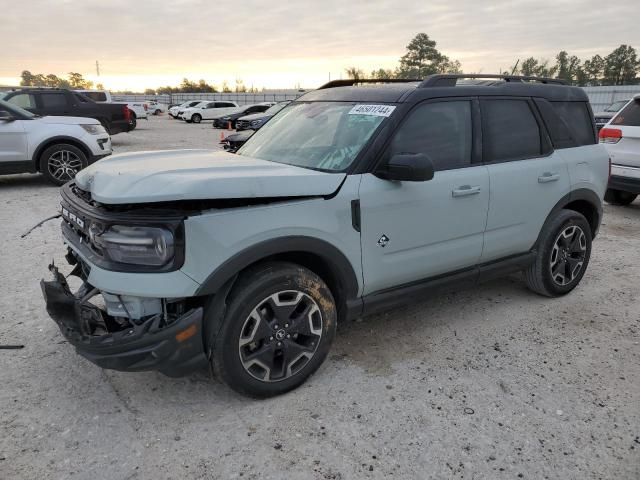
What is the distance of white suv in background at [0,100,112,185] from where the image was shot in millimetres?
8516

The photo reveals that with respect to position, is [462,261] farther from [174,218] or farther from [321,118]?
[174,218]

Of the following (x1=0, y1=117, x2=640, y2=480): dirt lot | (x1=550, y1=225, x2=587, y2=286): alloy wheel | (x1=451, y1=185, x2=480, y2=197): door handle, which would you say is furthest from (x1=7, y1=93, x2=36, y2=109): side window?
(x1=550, y1=225, x2=587, y2=286): alloy wheel

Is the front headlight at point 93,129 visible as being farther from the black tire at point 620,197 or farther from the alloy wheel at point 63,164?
the black tire at point 620,197

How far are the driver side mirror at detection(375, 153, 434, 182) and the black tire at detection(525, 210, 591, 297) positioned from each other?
175 cm

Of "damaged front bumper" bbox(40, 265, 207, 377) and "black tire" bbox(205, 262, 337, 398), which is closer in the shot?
"damaged front bumper" bbox(40, 265, 207, 377)

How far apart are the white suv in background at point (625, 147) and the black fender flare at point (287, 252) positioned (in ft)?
19.2

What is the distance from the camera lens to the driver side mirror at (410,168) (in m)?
2.87

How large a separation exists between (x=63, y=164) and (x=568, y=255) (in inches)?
333

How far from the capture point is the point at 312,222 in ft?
9.17

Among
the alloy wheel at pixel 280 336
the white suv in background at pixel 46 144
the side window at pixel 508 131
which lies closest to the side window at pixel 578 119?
the side window at pixel 508 131

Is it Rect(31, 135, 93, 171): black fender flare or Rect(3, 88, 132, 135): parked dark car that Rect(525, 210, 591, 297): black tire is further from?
Rect(3, 88, 132, 135): parked dark car

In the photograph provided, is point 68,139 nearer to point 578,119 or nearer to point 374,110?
point 374,110

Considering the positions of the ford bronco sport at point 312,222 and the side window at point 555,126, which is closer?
the ford bronco sport at point 312,222

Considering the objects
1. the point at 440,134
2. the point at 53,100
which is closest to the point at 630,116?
the point at 440,134
